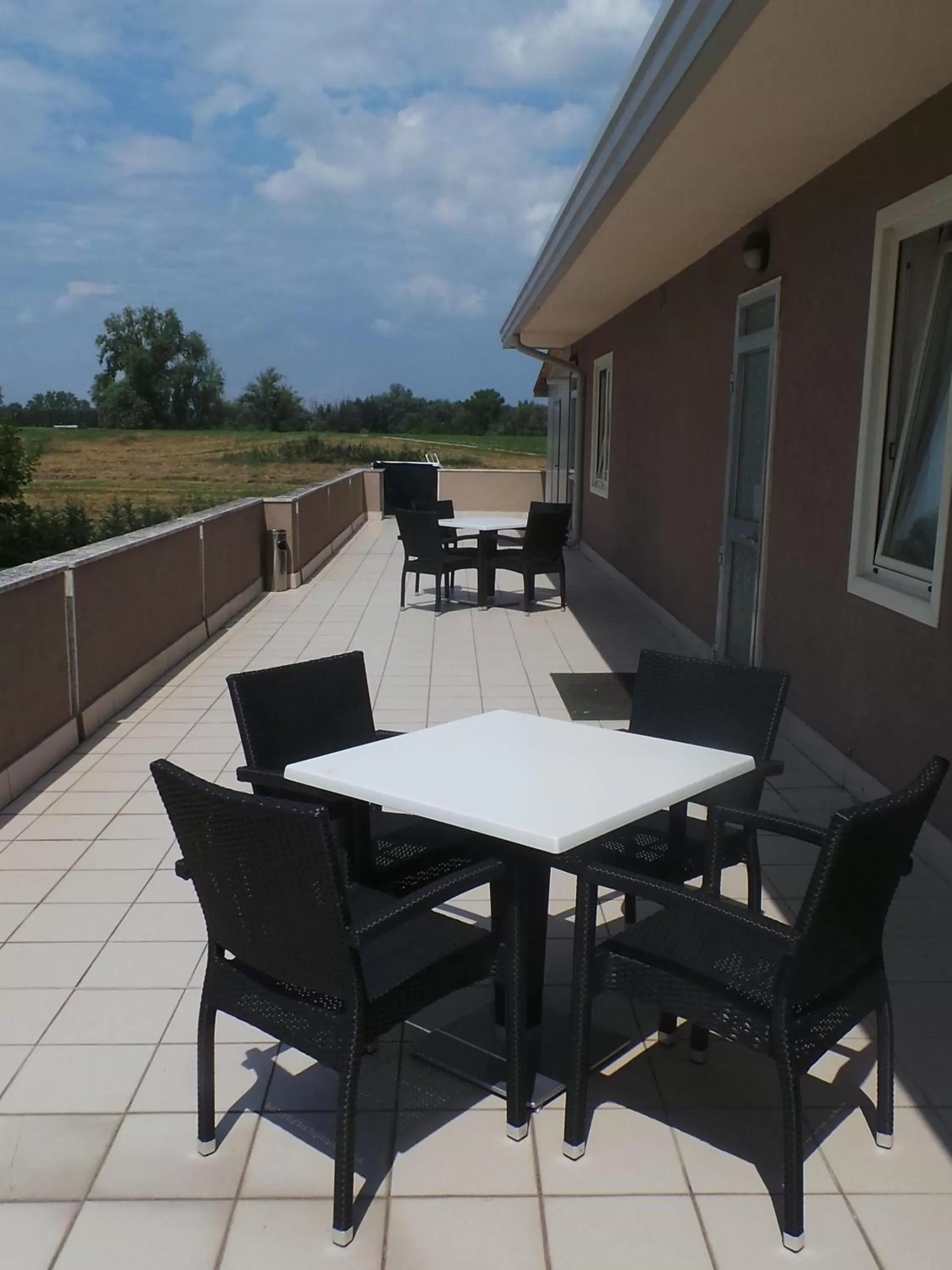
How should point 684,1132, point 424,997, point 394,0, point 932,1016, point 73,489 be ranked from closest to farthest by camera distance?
1. point 424,997
2. point 684,1132
3. point 932,1016
4. point 394,0
5. point 73,489

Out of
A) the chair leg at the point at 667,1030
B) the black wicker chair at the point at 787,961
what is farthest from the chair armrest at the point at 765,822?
the chair leg at the point at 667,1030

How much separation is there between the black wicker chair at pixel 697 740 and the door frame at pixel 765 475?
2.82m

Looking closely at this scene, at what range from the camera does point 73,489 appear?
30.3 metres

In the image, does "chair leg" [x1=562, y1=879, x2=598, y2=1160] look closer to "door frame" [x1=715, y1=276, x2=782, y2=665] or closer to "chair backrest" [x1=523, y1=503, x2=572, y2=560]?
"door frame" [x1=715, y1=276, x2=782, y2=665]

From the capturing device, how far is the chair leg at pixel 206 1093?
2.30 metres

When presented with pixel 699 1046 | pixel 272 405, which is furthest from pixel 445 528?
pixel 272 405

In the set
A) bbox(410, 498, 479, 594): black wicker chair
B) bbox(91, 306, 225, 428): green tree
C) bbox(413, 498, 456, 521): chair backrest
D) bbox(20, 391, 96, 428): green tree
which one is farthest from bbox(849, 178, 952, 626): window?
bbox(91, 306, 225, 428): green tree

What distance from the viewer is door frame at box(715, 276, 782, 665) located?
18.8ft

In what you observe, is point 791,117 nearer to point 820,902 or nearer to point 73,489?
point 820,902

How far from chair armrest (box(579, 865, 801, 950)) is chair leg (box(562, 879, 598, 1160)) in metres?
0.05

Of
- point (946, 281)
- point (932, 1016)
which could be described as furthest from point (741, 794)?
point (946, 281)

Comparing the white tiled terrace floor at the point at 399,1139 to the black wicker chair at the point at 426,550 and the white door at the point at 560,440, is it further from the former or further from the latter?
the white door at the point at 560,440

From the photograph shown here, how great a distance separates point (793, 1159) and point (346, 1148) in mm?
818

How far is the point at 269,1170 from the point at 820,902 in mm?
1236
